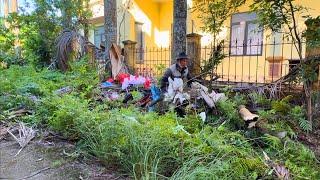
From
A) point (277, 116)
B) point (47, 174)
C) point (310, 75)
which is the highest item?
point (310, 75)

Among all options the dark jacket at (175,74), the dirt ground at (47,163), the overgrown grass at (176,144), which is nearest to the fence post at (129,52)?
the dark jacket at (175,74)

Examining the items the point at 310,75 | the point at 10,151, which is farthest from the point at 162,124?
the point at 310,75

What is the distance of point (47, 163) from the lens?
9.61 feet

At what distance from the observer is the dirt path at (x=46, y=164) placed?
268 cm

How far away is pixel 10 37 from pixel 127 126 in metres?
12.0

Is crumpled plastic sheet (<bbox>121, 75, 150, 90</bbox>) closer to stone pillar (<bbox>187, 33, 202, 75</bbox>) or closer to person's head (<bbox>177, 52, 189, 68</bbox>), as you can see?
person's head (<bbox>177, 52, 189, 68</bbox>)

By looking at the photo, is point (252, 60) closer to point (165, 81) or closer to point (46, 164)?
point (165, 81)

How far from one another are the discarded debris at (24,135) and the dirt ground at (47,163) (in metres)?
0.05

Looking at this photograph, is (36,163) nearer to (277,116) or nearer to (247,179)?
(247,179)

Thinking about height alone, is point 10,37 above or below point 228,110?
above

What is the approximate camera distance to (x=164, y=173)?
260cm

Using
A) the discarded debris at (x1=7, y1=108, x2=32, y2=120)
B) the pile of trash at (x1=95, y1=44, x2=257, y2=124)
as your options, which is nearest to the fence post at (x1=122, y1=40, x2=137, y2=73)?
the pile of trash at (x1=95, y1=44, x2=257, y2=124)

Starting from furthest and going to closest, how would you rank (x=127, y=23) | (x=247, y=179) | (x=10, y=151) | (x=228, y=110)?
(x=127, y=23) → (x=228, y=110) → (x=10, y=151) → (x=247, y=179)

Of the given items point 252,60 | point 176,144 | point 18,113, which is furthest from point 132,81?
point 252,60
